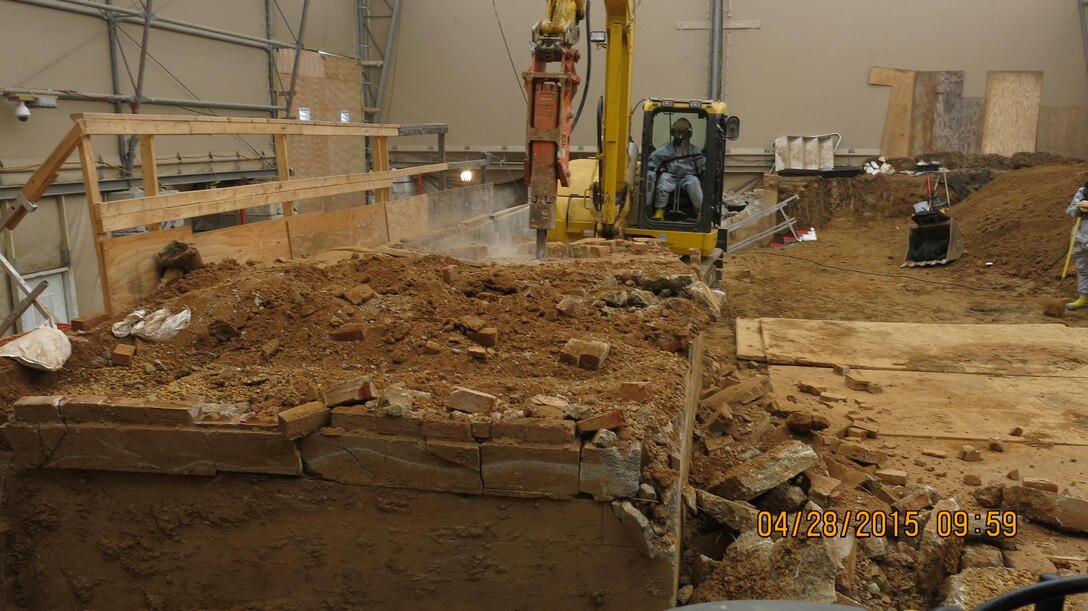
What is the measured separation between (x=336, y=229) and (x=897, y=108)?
15405mm

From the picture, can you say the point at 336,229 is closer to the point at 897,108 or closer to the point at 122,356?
the point at 122,356

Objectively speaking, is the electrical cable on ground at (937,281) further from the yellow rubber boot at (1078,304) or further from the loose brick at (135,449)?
the loose brick at (135,449)

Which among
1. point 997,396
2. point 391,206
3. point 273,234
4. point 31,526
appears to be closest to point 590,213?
point 391,206

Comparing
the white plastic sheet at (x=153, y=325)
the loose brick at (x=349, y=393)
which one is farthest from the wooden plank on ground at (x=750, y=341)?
the white plastic sheet at (x=153, y=325)

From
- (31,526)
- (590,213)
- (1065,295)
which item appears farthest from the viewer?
(1065,295)

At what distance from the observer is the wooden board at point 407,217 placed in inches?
353

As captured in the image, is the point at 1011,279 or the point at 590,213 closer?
the point at 590,213

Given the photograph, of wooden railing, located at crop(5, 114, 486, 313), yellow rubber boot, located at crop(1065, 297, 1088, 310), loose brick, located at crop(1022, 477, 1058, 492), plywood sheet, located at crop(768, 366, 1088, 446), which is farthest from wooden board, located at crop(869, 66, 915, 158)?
loose brick, located at crop(1022, 477, 1058, 492)

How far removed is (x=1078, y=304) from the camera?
10.3m

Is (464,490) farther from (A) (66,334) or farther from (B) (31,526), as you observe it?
(A) (66,334)

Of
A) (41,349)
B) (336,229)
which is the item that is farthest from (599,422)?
(336,229)

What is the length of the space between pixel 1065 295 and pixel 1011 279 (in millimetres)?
1059

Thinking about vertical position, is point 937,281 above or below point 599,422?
below

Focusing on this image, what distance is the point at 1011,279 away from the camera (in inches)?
485
